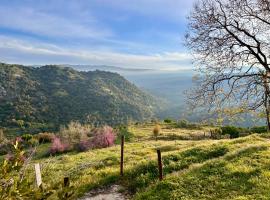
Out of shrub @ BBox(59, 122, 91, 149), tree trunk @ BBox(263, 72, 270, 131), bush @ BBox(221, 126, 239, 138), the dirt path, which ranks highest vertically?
tree trunk @ BBox(263, 72, 270, 131)

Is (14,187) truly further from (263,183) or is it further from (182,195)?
(263,183)

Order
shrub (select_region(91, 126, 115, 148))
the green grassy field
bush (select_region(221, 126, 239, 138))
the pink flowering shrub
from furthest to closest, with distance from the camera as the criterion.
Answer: bush (select_region(221, 126, 239, 138)), shrub (select_region(91, 126, 115, 148)), the pink flowering shrub, the green grassy field

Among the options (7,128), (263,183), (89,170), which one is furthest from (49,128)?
(263,183)

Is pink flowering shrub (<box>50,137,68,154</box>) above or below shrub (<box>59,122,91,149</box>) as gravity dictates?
below

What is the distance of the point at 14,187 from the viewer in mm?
4719

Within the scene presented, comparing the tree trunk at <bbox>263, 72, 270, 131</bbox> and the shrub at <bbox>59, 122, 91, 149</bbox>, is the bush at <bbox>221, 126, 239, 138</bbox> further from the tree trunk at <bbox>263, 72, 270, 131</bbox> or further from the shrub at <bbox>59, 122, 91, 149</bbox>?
the tree trunk at <bbox>263, 72, 270, 131</bbox>

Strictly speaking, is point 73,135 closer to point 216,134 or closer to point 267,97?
point 216,134

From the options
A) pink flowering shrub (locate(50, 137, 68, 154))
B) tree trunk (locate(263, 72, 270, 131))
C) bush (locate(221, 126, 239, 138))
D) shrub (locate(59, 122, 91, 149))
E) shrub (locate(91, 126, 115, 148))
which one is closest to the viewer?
tree trunk (locate(263, 72, 270, 131))

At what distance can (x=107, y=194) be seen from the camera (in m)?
17.6

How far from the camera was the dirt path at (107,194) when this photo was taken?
56.1ft

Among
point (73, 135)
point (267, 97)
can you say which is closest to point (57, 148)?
point (73, 135)

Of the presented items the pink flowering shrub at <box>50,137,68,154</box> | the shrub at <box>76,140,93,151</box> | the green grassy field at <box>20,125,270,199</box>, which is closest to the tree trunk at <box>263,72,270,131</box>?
the green grassy field at <box>20,125,270,199</box>

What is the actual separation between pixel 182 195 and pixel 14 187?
444 inches

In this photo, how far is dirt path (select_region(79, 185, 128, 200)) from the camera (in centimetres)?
1711
